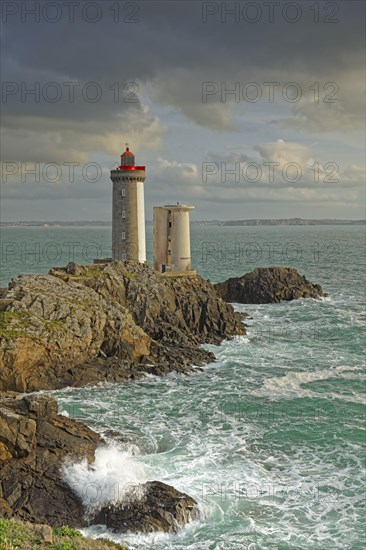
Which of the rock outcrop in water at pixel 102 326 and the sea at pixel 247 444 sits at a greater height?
the rock outcrop in water at pixel 102 326

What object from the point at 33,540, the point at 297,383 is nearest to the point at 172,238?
the point at 297,383

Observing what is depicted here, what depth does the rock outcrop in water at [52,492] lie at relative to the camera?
55.9 feet

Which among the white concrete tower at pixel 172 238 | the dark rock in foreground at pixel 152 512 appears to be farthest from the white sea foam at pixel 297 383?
the white concrete tower at pixel 172 238

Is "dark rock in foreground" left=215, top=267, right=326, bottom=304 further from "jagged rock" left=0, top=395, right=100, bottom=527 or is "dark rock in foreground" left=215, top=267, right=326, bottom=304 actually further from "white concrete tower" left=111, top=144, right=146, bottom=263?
"jagged rock" left=0, top=395, right=100, bottom=527

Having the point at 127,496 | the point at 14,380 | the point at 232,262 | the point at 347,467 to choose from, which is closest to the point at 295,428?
the point at 347,467

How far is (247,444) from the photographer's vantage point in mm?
23562

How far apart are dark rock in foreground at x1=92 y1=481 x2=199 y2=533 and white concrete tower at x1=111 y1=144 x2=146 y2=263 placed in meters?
34.6

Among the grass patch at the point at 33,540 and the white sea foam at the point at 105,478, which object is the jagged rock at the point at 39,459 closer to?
the white sea foam at the point at 105,478

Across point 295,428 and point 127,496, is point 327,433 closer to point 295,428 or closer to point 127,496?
point 295,428

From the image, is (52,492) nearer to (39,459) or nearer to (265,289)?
(39,459)

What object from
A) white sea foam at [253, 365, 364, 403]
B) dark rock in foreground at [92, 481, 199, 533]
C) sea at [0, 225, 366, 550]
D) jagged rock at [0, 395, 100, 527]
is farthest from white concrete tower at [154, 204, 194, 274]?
dark rock in foreground at [92, 481, 199, 533]

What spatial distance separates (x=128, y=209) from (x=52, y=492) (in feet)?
116

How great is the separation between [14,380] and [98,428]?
6705 mm

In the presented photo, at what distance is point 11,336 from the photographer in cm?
2991
